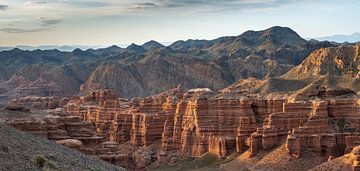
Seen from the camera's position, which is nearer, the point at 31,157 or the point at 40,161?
the point at 40,161

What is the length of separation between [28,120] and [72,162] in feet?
90.3

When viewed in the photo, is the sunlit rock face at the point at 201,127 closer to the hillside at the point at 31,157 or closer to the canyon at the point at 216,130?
the canyon at the point at 216,130

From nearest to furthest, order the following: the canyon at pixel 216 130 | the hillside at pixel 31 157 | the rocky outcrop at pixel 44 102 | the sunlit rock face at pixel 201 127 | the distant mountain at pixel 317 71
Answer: the hillside at pixel 31 157 → the canyon at pixel 216 130 → the sunlit rock face at pixel 201 127 → the distant mountain at pixel 317 71 → the rocky outcrop at pixel 44 102

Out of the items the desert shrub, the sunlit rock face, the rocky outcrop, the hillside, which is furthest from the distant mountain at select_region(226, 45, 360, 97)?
the desert shrub

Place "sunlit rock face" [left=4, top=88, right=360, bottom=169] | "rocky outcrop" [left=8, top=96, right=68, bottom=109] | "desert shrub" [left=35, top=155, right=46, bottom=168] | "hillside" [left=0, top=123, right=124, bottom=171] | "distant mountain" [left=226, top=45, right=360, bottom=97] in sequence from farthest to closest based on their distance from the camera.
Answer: "rocky outcrop" [left=8, top=96, right=68, bottom=109], "distant mountain" [left=226, top=45, right=360, bottom=97], "sunlit rock face" [left=4, top=88, right=360, bottom=169], "desert shrub" [left=35, top=155, right=46, bottom=168], "hillside" [left=0, top=123, right=124, bottom=171]

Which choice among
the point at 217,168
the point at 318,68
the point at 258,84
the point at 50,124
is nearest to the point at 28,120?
the point at 50,124

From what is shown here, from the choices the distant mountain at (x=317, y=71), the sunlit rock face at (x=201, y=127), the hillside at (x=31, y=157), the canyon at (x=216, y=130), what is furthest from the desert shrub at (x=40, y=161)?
the distant mountain at (x=317, y=71)

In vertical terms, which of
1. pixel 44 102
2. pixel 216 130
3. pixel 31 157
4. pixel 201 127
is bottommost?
pixel 44 102

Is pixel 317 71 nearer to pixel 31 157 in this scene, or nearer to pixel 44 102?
pixel 44 102

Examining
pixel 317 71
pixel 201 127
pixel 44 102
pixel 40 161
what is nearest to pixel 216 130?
pixel 201 127

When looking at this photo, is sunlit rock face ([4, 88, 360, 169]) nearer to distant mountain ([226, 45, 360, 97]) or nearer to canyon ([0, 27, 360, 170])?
canyon ([0, 27, 360, 170])

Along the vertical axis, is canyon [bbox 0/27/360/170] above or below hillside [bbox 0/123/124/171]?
below

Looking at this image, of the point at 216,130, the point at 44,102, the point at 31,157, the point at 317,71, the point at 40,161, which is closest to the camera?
the point at 40,161

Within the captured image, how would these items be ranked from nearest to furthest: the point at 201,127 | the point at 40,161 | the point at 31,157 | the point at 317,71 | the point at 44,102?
the point at 40,161 → the point at 31,157 → the point at 201,127 → the point at 44,102 → the point at 317,71
